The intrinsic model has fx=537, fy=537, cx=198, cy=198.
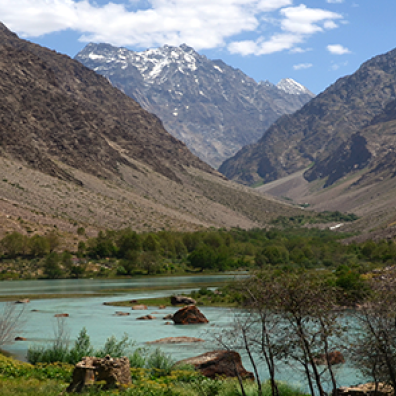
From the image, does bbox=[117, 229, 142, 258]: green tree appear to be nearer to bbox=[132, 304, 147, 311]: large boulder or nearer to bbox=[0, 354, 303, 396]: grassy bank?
bbox=[132, 304, 147, 311]: large boulder

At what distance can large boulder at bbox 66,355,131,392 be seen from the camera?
65.0ft

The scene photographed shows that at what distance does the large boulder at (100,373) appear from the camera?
19797mm

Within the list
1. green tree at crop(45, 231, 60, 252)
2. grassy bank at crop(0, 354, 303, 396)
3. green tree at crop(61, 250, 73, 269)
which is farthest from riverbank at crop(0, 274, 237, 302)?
grassy bank at crop(0, 354, 303, 396)

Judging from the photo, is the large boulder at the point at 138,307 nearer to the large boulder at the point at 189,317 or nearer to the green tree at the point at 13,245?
the large boulder at the point at 189,317

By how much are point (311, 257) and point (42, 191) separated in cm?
9098

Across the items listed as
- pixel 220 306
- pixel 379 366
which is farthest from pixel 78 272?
pixel 379 366

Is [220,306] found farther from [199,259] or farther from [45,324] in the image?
[199,259]

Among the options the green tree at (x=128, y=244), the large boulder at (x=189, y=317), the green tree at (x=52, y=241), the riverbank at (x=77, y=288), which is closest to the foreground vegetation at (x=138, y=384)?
the large boulder at (x=189, y=317)

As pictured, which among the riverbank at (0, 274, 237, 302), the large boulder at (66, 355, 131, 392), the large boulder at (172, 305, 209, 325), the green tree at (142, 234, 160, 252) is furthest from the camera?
the green tree at (142, 234, 160, 252)

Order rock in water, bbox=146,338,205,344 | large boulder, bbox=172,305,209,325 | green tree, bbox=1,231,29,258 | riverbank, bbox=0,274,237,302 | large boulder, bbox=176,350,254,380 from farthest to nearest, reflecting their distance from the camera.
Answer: green tree, bbox=1,231,29,258 → riverbank, bbox=0,274,237,302 → large boulder, bbox=172,305,209,325 → rock in water, bbox=146,338,205,344 → large boulder, bbox=176,350,254,380

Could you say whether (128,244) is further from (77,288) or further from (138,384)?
(138,384)

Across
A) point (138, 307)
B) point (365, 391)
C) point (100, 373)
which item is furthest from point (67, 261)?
point (365, 391)

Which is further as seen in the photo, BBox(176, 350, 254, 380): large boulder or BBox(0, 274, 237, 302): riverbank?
BBox(0, 274, 237, 302): riverbank

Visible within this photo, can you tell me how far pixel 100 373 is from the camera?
20.9m
